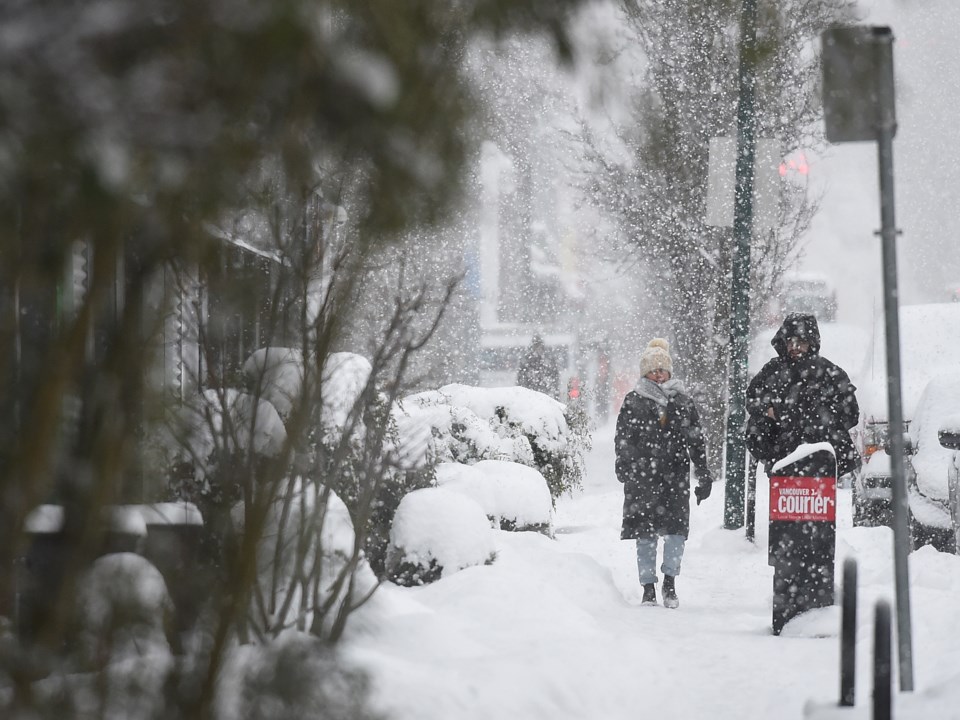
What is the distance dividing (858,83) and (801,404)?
3442mm

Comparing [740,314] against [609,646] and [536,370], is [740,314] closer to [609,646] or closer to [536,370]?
[609,646]

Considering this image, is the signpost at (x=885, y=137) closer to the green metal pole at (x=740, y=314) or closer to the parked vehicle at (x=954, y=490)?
the parked vehicle at (x=954, y=490)

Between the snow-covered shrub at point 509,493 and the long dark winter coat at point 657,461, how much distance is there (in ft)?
5.85

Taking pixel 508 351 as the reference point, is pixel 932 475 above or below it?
below

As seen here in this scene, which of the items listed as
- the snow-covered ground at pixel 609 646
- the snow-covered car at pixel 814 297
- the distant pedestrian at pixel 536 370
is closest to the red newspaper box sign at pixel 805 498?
the snow-covered ground at pixel 609 646

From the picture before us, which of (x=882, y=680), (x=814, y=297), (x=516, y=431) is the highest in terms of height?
(x=814, y=297)

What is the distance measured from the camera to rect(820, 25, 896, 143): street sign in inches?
189

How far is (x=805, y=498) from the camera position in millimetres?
7277

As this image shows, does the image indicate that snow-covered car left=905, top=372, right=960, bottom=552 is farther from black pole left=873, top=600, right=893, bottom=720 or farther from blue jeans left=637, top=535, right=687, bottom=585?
black pole left=873, top=600, right=893, bottom=720

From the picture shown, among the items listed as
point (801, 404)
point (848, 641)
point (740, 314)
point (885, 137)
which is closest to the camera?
point (848, 641)

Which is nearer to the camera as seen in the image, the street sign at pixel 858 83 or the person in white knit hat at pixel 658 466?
the street sign at pixel 858 83

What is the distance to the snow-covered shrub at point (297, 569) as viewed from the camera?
4.93 meters

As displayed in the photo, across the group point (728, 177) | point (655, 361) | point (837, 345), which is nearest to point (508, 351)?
point (837, 345)

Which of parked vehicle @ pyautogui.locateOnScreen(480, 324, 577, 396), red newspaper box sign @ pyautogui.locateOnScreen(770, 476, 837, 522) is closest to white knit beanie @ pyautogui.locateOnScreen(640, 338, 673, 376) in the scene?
red newspaper box sign @ pyautogui.locateOnScreen(770, 476, 837, 522)
